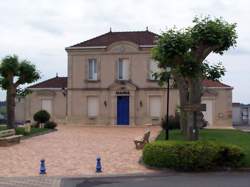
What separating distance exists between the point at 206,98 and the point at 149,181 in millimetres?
28904

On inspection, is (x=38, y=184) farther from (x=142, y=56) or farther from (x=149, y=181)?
(x=142, y=56)

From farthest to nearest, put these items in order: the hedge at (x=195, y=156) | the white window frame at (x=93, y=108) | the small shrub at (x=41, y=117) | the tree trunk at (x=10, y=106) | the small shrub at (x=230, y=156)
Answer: the white window frame at (x=93, y=108) < the small shrub at (x=41, y=117) < the tree trunk at (x=10, y=106) < the small shrub at (x=230, y=156) < the hedge at (x=195, y=156)

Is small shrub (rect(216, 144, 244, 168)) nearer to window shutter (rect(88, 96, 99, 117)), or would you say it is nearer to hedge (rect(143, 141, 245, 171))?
hedge (rect(143, 141, 245, 171))

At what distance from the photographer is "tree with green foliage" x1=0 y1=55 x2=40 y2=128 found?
30312 mm

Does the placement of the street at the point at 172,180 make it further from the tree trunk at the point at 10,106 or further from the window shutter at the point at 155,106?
the window shutter at the point at 155,106

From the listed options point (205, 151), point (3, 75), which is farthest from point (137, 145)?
point (3, 75)

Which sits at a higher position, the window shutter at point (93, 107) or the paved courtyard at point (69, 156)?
the window shutter at point (93, 107)

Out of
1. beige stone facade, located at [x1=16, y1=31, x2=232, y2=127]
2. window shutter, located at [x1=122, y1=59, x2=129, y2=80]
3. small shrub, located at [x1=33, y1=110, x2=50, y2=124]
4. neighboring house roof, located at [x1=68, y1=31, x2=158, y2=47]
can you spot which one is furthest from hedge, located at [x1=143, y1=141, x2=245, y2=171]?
neighboring house roof, located at [x1=68, y1=31, x2=158, y2=47]

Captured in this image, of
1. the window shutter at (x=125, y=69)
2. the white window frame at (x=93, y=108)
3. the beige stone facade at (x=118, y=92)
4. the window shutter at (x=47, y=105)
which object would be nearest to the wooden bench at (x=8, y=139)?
the beige stone facade at (x=118, y=92)

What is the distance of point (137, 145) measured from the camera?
22.6 m

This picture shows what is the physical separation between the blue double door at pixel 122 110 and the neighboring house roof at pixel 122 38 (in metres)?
4.34

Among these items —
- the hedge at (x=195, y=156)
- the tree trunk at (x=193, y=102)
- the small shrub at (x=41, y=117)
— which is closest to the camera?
the hedge at (x=195, y=156)

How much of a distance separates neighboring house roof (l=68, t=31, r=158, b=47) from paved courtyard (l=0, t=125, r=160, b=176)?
52.4 ft

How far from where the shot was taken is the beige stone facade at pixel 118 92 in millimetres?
41375
